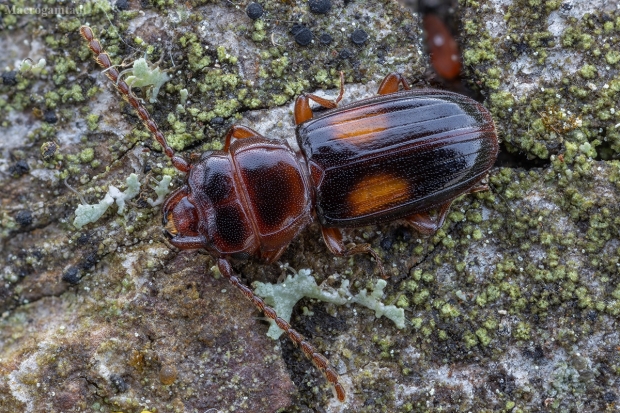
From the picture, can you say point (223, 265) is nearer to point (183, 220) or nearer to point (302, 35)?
point (183, 220)

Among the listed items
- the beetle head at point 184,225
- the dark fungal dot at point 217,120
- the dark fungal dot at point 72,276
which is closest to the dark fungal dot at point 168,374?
the beetle head at point 184,225

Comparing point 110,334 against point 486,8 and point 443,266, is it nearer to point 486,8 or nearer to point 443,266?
point 443,266

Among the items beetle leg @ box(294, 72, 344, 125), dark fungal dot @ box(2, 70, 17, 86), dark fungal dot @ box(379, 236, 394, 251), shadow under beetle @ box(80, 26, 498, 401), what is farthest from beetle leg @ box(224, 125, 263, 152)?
dark fungal dot @ box(2, 70, 17, 86)

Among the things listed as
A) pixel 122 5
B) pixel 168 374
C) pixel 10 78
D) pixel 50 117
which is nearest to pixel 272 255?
pixel 168 374

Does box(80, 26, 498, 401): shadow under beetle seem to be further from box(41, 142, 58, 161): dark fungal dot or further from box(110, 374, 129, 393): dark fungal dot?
box(110, 374, 129, 393): dark fungal dot

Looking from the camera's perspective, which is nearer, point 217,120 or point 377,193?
point 377,193
